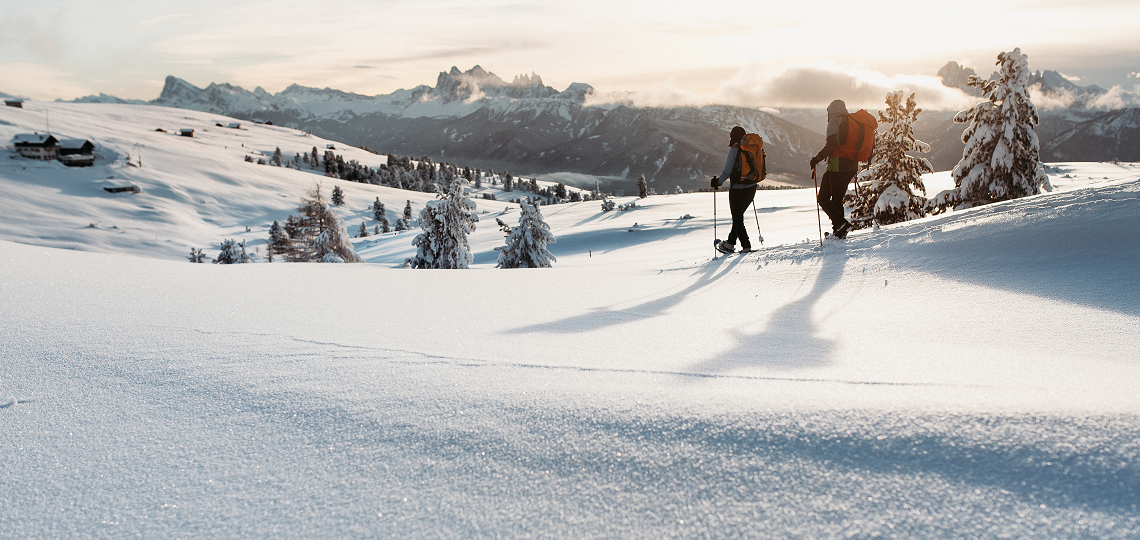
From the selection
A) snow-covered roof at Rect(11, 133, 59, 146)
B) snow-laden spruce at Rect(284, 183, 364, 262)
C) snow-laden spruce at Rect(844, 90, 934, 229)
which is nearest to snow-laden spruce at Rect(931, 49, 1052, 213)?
snow-laden spruce at Rect(844, 90, 934, 229)

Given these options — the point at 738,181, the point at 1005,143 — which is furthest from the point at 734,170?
the point at 1005,143

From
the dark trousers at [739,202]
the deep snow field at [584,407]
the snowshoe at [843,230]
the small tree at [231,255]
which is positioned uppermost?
the dark trousers at [739,202]

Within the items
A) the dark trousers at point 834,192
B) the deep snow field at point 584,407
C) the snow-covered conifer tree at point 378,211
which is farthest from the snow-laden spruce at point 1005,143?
the snow-covered conifer tree at point 378,211

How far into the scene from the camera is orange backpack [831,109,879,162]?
732 cm

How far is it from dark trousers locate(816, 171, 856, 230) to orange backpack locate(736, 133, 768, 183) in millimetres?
896

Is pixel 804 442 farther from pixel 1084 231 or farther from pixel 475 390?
pixel 1084 231

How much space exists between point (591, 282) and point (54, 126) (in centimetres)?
15200

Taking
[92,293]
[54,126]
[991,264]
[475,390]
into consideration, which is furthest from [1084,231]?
[54,126]

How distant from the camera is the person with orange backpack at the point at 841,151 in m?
7.35

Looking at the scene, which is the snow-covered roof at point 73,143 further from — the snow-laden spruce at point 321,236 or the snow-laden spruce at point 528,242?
the snow-laden spruce at point 528,242

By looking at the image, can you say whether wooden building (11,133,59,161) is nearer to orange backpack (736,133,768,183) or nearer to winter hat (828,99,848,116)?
orange backpack (736,133,768,183)

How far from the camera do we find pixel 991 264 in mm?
4781

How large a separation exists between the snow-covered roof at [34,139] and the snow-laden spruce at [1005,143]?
130431 mm

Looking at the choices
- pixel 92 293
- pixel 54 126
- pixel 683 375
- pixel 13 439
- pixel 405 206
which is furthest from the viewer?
pixel 54 126
